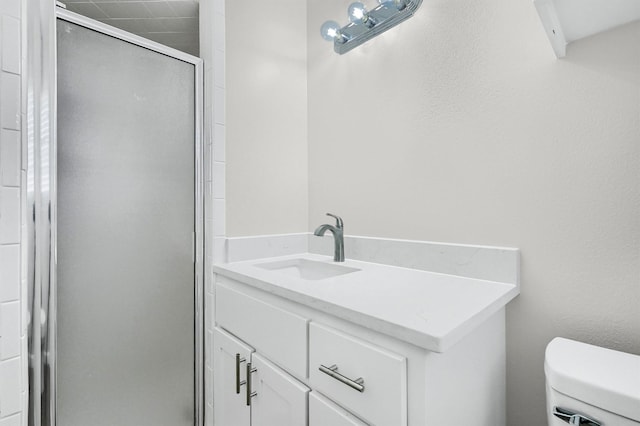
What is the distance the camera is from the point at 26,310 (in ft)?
3.12

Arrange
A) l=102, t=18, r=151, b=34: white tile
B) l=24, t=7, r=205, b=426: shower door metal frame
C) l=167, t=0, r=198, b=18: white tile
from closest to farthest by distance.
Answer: l=24, t=7, r=205, b=426: shower door metal frame < l=167, t=0, r=198, b=18: white tile < l=102, t=18, r=151, b=34: white tile

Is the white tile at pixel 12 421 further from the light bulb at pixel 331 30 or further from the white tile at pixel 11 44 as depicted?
the light bulb at pixel 331 30

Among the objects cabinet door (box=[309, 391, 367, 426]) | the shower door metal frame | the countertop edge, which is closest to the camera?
the countertop edge

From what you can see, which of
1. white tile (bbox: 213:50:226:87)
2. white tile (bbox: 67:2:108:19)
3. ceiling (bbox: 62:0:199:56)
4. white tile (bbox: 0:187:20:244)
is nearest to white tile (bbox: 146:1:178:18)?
ceiling (bbox: 62:0:199:56)

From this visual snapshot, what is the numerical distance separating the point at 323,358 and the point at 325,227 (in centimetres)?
62

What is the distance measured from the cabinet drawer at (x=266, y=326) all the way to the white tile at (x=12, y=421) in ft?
2.06

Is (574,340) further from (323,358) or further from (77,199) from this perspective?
(77,199)

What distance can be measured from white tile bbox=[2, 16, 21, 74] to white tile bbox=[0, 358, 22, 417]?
2.87 feet

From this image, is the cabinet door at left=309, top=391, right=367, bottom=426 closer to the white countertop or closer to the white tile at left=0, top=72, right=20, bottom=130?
the white countertop

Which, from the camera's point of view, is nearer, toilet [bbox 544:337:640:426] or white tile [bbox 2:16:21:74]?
toilet [bbox 544:337:640:426]

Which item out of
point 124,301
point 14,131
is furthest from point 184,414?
point 14,131

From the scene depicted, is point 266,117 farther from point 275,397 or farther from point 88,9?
point 88,9

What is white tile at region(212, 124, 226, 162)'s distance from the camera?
52.8 inches

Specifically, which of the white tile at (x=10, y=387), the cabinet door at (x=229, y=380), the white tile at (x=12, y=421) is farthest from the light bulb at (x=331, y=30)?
the white tile at (x=12, y=421)
